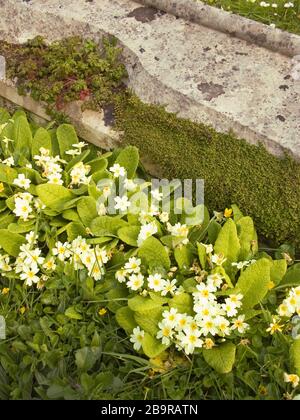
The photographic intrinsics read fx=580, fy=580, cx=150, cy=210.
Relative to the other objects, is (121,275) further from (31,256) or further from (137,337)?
(31,256)

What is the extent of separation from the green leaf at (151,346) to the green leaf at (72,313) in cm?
41

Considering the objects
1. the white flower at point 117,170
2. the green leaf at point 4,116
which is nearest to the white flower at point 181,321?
the white flower at point 117,170

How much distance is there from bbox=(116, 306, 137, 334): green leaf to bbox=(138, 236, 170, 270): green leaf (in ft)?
0.87

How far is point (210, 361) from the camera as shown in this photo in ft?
8.85

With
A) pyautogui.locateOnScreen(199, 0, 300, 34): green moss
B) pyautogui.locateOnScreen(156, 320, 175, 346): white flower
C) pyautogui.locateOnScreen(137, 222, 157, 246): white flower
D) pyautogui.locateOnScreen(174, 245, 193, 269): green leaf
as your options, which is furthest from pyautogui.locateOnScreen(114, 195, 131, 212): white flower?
pyautogui.locateOnScreen(199, 0, 300, 34): green moss

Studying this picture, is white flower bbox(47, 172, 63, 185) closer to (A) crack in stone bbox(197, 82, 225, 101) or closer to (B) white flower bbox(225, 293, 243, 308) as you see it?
(A) crack in stone bbox(197, 82, 225, 101)

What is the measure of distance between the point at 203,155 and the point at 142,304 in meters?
1.04

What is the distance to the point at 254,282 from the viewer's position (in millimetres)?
2863

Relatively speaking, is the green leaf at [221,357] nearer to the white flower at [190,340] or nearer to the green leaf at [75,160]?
the white flower at [190,340]

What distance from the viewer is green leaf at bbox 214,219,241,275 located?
3.02 meters

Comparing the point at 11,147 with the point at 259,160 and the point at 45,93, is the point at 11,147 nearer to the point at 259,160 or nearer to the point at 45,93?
the point at 45,93

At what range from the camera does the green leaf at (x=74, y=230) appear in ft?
10.7
